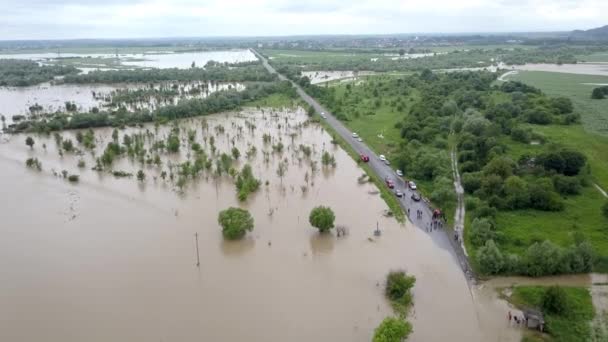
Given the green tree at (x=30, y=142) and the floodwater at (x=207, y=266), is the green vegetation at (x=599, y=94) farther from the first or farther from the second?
the green tree at (x=30, y=142)

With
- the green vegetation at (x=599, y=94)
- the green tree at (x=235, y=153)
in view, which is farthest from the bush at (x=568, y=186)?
the green vegetation at (x=599, y=94)

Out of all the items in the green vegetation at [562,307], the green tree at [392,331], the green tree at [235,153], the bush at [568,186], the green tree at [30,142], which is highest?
the green tree at [30,142]

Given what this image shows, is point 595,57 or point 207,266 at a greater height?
point 595,57

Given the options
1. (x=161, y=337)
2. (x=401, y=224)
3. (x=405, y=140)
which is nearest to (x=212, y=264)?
(x=161, y=337)

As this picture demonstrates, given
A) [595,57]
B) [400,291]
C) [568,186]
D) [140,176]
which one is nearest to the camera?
[400,291]

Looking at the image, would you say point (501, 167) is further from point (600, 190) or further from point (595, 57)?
point (595, 57)

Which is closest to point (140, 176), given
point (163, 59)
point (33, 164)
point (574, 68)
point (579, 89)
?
point (33, 164)
